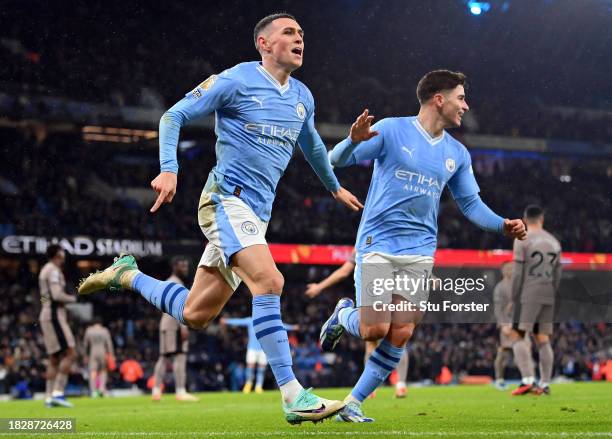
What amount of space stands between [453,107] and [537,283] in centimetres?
507

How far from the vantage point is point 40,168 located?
94.8ft

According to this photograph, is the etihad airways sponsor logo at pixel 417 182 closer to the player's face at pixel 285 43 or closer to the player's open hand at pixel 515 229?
the player's open hand at pixel 515 229

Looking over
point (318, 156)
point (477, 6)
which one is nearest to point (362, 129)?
point (318, 156)

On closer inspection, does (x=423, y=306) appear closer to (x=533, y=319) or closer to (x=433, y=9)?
(x=533, y=319)

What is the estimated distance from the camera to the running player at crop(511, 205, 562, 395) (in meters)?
11.3

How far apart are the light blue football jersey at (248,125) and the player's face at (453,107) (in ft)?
4.79

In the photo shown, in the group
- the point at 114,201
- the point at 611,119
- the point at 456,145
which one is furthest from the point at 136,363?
the point at 611,119

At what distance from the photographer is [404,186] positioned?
662 cm

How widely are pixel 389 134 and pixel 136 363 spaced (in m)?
17.1

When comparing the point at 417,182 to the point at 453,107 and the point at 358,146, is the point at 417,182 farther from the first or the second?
the point at 453,107

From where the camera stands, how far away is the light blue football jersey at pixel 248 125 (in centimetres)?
555

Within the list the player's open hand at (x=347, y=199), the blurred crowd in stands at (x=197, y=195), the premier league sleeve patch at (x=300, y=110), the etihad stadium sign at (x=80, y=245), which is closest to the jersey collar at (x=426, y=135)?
the player's open hand at (x=347, y=199)

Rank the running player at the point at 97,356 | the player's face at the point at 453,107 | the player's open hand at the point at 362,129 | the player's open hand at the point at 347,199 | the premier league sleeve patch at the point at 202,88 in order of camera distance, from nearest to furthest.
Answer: the premier league sleeve patch at the point at 202,88 < the player's open hand at the point at 362,129 < the player's open hand at the point at 347,199 < the player's face at the point at 453,107 < the running player at the point at 97,356

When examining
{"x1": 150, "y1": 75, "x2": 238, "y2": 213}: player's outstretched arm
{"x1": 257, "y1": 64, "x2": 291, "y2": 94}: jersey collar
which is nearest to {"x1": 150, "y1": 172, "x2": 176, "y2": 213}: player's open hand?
{"x1": 150, "y1": 75, "x2": 238, "y2": 213}: player's outstretched arm
